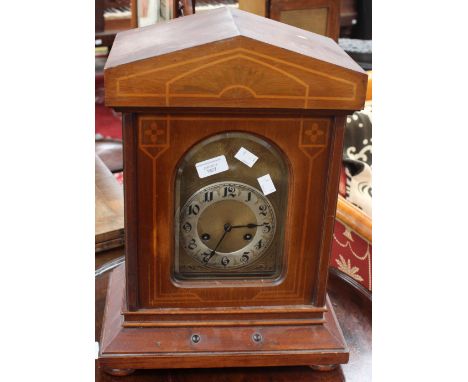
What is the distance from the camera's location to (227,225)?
2.84 feet

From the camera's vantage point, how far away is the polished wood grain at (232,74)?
2.33ft

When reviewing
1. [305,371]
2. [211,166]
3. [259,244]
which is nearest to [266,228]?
[259,244]

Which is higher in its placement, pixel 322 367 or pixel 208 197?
pixel 208 197

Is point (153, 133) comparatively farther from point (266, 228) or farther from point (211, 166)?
point (266, 228)

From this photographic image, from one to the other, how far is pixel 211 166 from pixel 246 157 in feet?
0.17

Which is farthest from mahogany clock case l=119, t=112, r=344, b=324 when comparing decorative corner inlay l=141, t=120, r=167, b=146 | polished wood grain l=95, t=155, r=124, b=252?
polished wood grain l=95, t=155, r=124, b=252

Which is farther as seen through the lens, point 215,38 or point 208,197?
point 208,197

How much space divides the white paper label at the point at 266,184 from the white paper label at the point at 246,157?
3 centimetres

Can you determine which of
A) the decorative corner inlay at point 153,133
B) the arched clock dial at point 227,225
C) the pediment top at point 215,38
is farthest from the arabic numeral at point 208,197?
the pediment top at point 215,38

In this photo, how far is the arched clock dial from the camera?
0.84 metres

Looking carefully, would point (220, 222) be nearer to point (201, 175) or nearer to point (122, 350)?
point (201, 175)

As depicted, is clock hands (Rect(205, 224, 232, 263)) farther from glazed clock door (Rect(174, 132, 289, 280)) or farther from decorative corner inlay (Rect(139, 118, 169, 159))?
decorative corner inlay (Rect(139, 118, 169, 159))

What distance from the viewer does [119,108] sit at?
738 millimetres

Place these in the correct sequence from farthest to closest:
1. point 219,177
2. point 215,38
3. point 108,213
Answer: point 108,213 < point 219,177 < point 215,38
